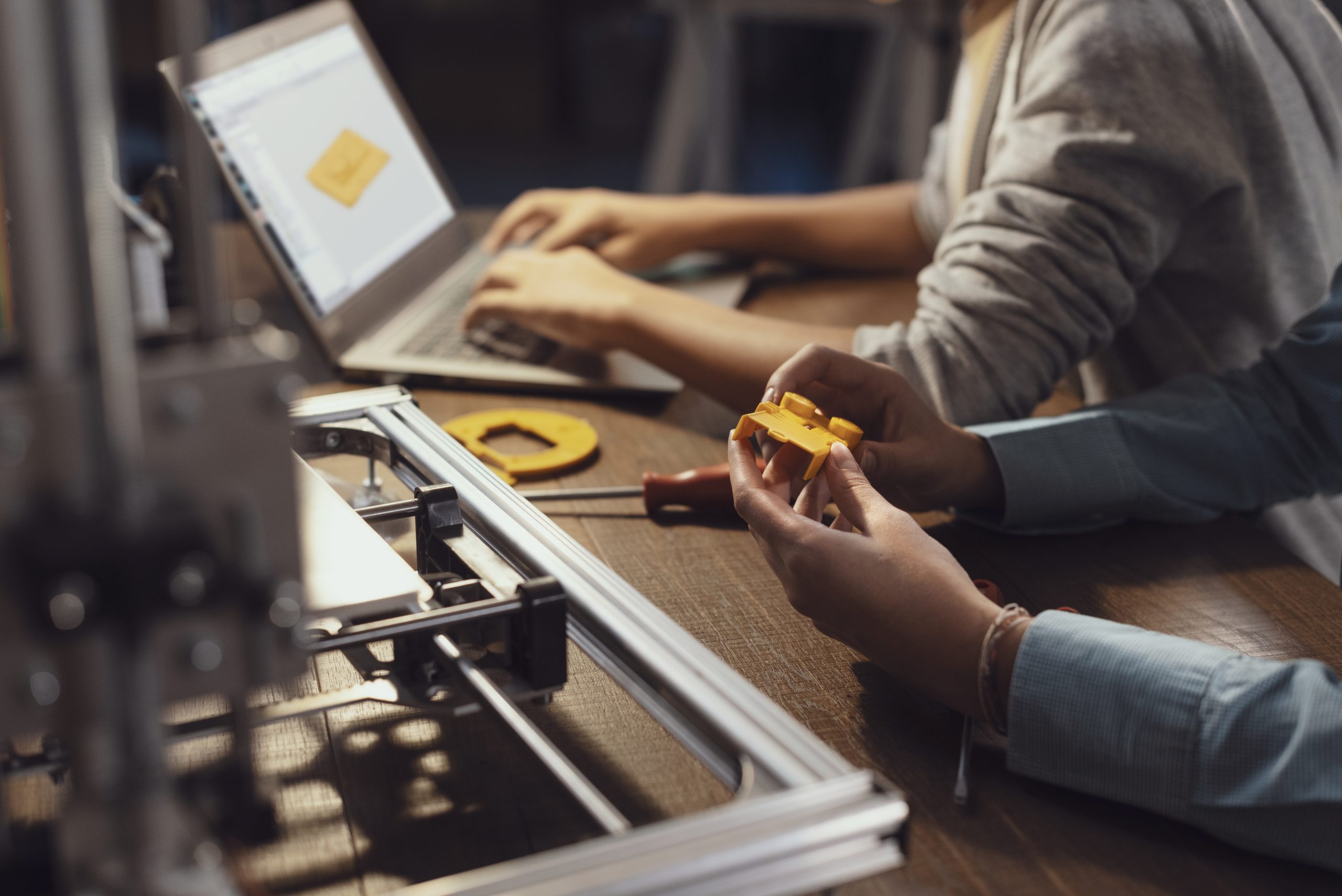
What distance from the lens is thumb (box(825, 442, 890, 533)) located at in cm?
62

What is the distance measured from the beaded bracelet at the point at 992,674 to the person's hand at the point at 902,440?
0.64ft

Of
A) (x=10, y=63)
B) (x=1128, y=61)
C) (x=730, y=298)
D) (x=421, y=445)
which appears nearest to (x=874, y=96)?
(x=730, y=298)

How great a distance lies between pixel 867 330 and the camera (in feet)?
3.03

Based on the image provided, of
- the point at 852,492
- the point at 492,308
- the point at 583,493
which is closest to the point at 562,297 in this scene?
the point at 492,308

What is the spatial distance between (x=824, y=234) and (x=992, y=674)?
93 cm

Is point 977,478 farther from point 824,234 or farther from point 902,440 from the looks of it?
point 824,234

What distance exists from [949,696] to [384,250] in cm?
84

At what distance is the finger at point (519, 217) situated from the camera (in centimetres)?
139

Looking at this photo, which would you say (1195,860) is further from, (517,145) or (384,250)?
(517,145)

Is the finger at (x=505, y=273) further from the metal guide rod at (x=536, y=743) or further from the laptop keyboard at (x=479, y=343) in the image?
the metal guide rod at (x=536, y=743)

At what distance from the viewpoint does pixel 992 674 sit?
0.56m

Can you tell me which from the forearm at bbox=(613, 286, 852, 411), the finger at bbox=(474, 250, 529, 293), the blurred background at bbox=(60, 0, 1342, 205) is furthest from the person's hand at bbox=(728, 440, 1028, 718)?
the blurred background at bbox=(60, 0, 1342, 205)

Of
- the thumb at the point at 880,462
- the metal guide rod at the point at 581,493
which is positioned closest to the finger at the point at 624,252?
the metal guide rod at the point at 581,493

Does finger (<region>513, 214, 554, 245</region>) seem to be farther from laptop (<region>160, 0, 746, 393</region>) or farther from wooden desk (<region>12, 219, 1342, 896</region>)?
wooden desk (<region>12, 219, 1342, 896</region>)
